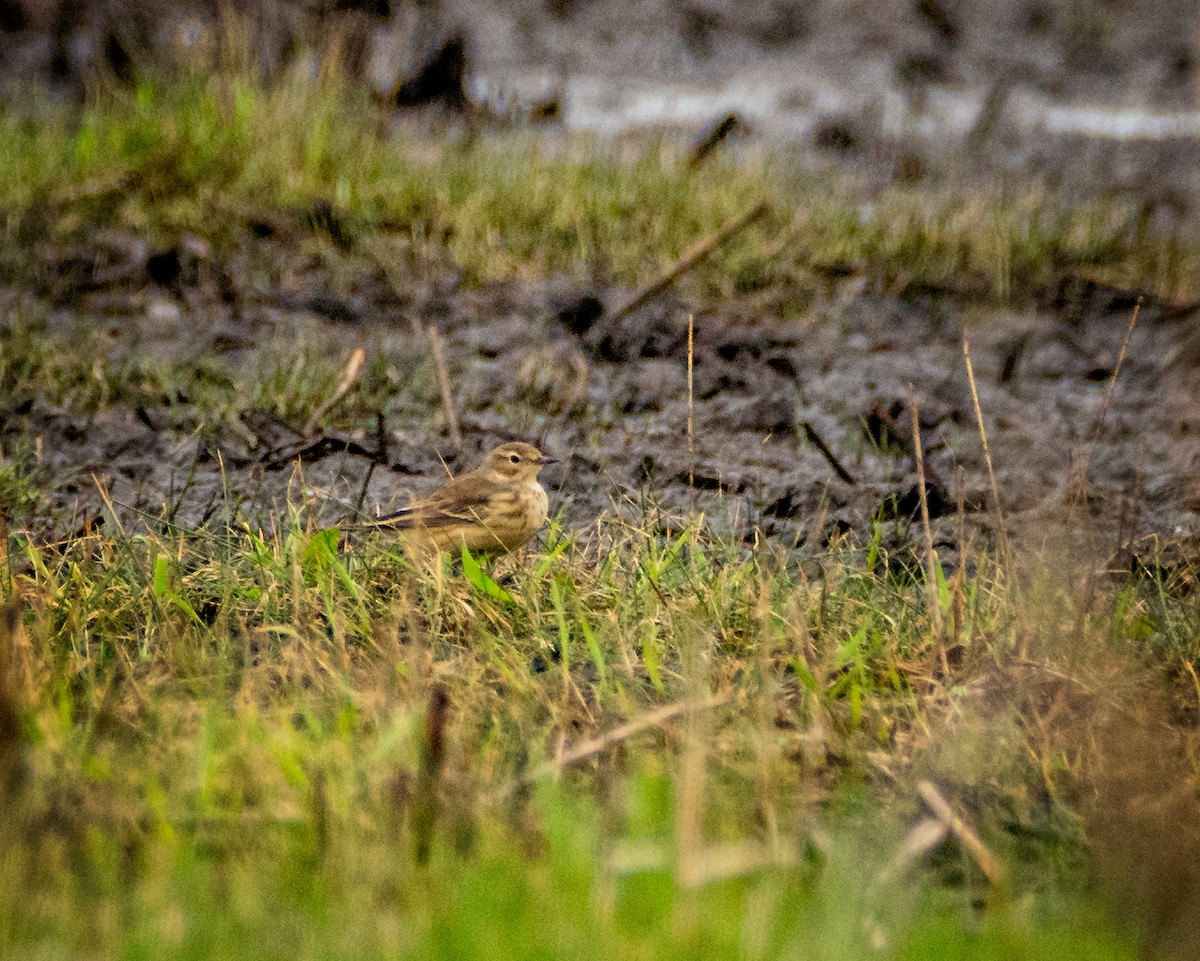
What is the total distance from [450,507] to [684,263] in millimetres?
2030

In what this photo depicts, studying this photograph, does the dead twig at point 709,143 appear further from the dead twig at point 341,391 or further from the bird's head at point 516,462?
the bird's head at point 516,462

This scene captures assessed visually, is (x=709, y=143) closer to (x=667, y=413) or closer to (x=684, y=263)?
(x=684, y=263)

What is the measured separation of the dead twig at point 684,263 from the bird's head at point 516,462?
1.58m

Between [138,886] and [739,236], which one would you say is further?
[739,236]

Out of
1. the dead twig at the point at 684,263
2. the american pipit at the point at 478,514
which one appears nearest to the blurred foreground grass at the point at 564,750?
the american pipit at the point at 478,514

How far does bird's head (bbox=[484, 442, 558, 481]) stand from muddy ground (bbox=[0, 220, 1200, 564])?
16cm

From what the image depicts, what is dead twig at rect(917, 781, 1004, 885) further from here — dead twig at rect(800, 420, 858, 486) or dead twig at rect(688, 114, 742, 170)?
dead twig at rect(688, 114, 742, 170)

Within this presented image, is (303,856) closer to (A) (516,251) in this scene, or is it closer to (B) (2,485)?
(B) (2,485)

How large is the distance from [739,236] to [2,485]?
152 inches

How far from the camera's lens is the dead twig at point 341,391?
506 centimetres

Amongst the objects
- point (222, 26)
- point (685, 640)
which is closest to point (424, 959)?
point (685, 640)

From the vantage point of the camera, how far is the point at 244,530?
4285 millimetres

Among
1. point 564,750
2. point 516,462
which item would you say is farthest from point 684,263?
point 564,750

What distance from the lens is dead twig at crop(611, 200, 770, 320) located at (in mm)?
5945
